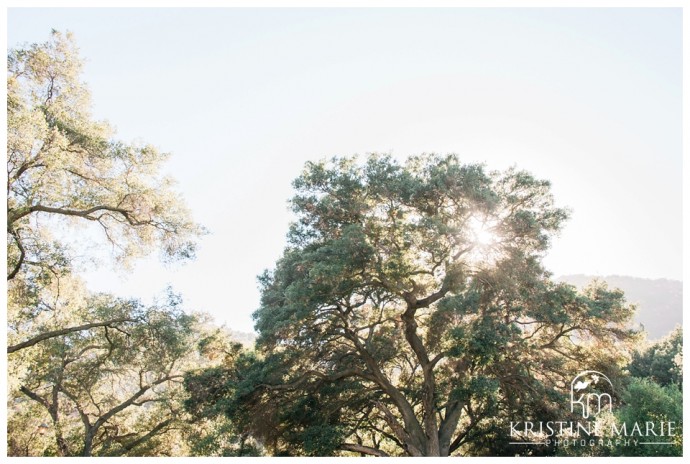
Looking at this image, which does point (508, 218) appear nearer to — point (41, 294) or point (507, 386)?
point (507, 386)

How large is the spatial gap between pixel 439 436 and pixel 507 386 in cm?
294

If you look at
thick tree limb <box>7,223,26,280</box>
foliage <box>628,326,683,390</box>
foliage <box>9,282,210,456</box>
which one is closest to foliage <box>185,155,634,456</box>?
foliage <box>9,282,210,456</box>

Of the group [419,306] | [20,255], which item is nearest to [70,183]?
[20,255]

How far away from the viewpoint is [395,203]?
1320 cm

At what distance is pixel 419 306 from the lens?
1344 cm

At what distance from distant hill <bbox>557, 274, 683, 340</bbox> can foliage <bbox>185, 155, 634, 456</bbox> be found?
8155 cm

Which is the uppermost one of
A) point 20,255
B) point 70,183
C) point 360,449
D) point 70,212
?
point 70,183

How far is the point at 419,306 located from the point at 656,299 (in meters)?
102

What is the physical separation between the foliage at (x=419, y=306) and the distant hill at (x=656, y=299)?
3211 inches

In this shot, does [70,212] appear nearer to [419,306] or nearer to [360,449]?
[419,306]

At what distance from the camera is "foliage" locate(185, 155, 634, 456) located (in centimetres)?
1166

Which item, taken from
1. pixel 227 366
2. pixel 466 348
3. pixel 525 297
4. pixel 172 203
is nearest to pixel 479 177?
pixel 525 297

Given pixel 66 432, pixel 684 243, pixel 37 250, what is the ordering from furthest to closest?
pixel 66 432
pixel 37 250
pixel 684 243

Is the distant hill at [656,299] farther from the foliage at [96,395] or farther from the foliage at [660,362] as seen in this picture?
the foliage at [96,395]
